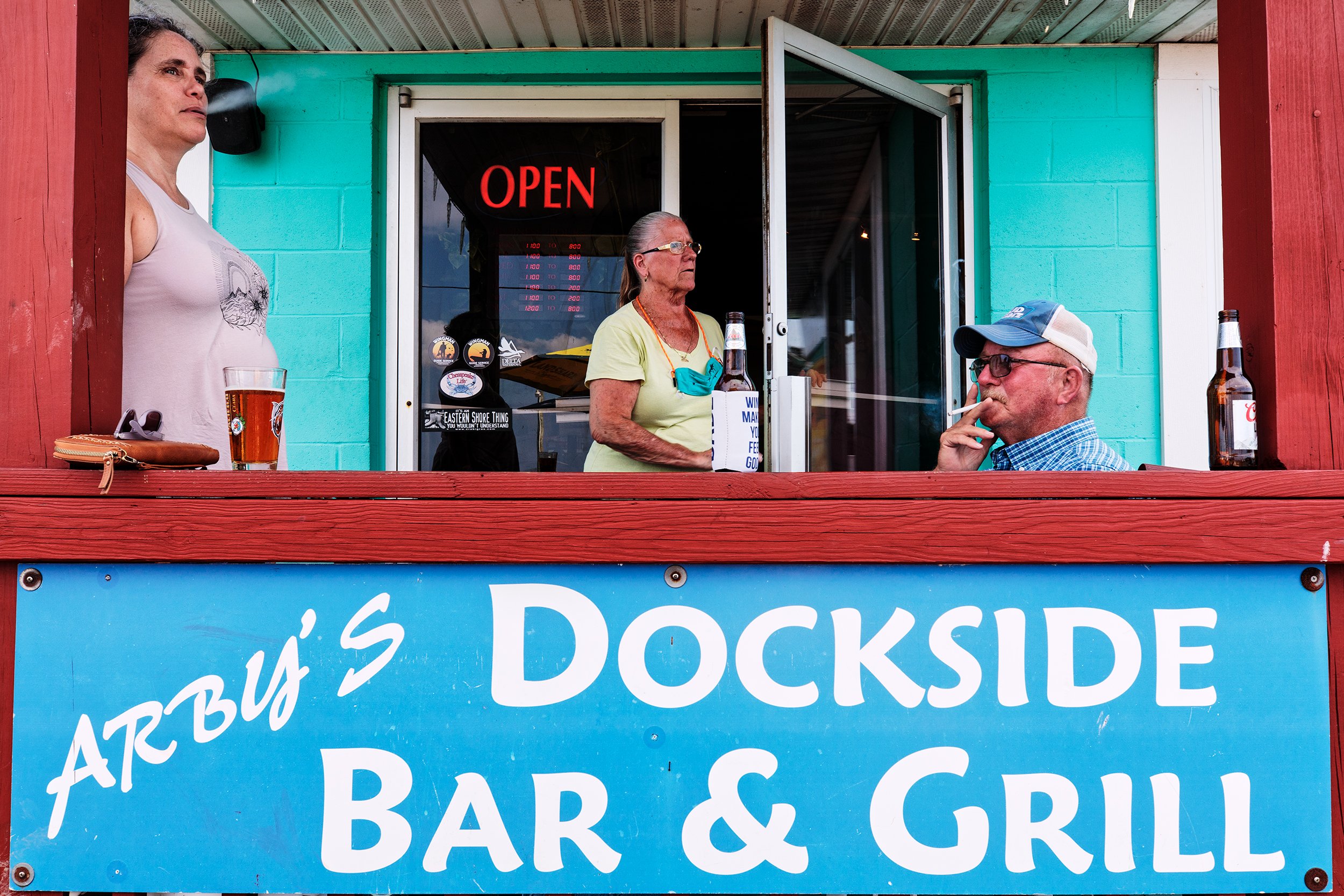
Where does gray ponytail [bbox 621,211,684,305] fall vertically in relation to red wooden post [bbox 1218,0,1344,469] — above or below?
→ above

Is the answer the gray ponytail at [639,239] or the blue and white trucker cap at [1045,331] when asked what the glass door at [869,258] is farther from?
the blue and white trucker cap at [1045,331]

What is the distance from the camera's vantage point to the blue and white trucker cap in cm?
191

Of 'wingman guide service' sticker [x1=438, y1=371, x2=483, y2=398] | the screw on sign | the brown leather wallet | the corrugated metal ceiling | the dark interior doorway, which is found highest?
the corrugated metal ceiling

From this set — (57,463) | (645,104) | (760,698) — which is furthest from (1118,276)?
(57,463)

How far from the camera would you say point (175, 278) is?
169 cm

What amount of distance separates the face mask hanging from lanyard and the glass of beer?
1455 millimetres

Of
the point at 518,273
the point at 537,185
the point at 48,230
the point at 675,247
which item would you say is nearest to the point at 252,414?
the point at 48,230

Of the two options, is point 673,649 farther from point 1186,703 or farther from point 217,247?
point 217,247

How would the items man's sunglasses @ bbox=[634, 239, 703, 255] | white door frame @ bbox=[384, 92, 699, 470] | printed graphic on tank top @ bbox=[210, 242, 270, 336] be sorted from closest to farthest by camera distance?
printed graphic on tank top @ bbox=[210, 242, 270, 336], man's sunglasses @ bbox=[634, 239, 703, 255], white door frame @ bbox=[384, 92, 699, 470]

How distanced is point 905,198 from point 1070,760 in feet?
8.81

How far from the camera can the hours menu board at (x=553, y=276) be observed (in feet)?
11.9

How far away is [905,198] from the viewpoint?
3.48 metres

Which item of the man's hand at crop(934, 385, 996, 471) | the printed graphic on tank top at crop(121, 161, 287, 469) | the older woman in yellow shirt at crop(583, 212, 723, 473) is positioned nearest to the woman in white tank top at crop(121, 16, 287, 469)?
the printed graphic on tank top at crop(121, 161, 287, 469)

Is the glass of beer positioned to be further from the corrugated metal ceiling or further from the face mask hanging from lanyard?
the corrugated metal ceiling
